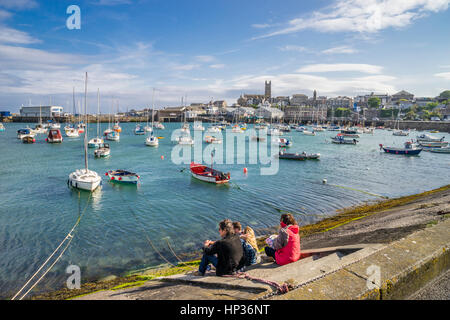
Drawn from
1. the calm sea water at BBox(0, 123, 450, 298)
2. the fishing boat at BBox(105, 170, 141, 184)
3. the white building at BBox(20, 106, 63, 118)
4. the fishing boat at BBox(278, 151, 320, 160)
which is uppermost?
the white building at BBox(20, 106, 63, 118)

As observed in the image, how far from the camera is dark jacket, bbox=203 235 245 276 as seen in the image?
5863 millimetres

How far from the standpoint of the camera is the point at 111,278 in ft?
33.1

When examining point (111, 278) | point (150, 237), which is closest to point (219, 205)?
point (150, 237)

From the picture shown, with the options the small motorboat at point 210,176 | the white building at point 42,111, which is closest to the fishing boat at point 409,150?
the small motorboat at point 210,176

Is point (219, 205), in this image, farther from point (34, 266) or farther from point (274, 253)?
point (274, 253)

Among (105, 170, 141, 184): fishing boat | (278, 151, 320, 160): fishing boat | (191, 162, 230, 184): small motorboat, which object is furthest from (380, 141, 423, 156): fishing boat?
(105, 170, 141, 184): fishing boat

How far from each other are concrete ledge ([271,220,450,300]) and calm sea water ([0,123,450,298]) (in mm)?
8754

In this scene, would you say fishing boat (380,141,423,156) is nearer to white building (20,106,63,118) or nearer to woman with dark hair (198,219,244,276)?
woman with dark hair (198,219,244,276)

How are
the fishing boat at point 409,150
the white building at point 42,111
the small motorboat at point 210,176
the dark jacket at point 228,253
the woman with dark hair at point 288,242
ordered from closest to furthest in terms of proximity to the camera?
the dark jacket at point 228,253 < the woman with dark hair at point 288,242 < the small motorboat at point 210,176 < the fishing boat at point 409,150 < the white building at point 42,111

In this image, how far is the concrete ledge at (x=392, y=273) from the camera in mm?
3734

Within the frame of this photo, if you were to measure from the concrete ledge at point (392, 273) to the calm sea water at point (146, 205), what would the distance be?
875 centimetres

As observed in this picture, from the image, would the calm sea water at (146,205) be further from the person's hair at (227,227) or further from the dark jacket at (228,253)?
the person's hair at (227,227)

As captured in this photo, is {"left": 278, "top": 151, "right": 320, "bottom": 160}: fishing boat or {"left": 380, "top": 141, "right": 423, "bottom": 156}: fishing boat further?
{"left": 380, "top": 141, "right": 423, "bottom": 156}: fishing boat

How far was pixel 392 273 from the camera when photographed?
4.12 meters
